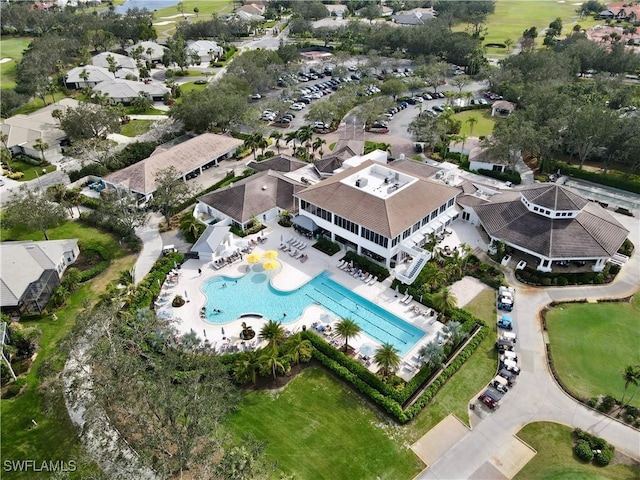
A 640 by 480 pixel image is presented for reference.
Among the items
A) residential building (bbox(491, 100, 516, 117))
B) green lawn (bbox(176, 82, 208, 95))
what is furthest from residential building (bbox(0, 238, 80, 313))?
residential building (bbox(491, 100, 516, 117))

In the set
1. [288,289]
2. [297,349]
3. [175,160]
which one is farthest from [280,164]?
[297,349]

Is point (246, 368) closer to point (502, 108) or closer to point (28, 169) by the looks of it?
point (28, 169)

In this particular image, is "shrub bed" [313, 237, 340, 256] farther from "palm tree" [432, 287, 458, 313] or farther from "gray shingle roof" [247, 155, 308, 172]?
"gray shingle roof" [247, 155, 308, 172]

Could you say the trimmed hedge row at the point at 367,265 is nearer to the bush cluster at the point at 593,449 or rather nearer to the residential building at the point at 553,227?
the residential building at the point at 553,227

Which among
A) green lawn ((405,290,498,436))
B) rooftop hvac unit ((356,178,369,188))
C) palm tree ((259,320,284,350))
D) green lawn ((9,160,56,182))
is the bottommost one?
green lawn ((405,290,498,436))

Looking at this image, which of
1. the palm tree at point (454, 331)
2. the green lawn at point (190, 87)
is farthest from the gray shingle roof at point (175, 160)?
the palm tree at point (454, 331)

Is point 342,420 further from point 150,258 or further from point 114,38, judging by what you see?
point 114,38
